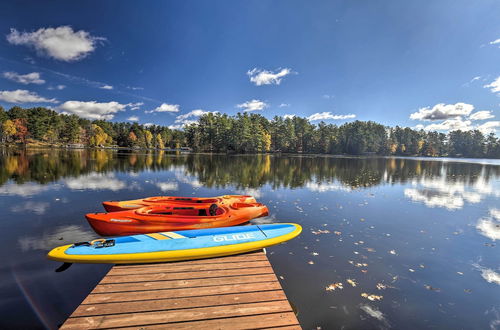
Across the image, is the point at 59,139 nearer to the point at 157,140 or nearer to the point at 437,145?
the point at 157,140

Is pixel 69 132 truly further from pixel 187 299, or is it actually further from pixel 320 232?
pixel 187 299

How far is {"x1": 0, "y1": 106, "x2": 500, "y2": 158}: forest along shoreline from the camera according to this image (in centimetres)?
9488

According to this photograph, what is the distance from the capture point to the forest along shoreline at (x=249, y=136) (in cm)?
9488

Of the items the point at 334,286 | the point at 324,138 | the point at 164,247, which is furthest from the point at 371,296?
the point at 324,138

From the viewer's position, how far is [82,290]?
5824mm

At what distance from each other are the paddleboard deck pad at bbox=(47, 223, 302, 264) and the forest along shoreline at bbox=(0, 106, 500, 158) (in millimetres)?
85120

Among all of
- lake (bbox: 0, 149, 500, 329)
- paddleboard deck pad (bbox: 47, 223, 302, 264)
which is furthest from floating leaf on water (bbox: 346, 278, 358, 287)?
paddleboard deck pad (bbox: 47, 223, 302, 264)

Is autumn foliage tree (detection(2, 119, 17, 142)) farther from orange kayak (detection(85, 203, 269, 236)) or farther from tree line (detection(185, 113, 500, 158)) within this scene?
orange kayak (detection(85, 203, 269, 236))

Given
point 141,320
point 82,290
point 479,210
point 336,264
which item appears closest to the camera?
point 141,320

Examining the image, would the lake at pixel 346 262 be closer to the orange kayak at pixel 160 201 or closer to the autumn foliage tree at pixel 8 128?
the orange kayak at pixel 160 201

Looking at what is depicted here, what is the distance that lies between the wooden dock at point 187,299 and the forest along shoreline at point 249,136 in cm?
8673

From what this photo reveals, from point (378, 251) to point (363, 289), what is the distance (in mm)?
2865

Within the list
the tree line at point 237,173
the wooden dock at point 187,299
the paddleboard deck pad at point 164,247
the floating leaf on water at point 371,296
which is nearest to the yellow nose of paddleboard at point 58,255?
the paddleboard deck pad at point 164,247

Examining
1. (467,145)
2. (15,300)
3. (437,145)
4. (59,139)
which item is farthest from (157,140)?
(467,145)
